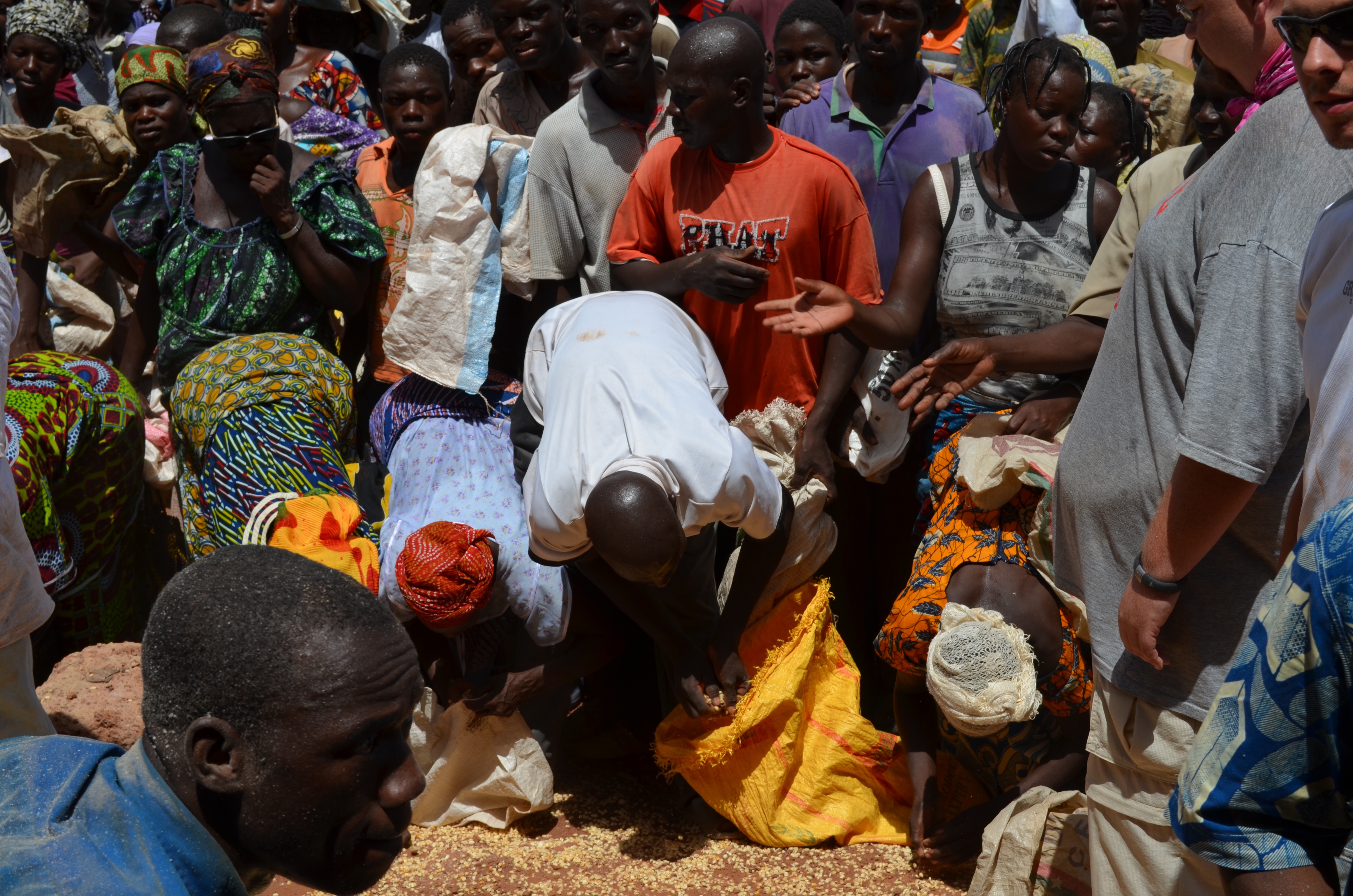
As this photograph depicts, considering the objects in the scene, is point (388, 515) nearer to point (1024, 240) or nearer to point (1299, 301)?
point (1024, 240)

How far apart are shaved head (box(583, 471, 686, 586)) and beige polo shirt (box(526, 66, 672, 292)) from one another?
133 cm

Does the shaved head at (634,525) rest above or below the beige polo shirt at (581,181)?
below

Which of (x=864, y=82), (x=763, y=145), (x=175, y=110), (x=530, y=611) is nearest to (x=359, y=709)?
(x=530, y=611)

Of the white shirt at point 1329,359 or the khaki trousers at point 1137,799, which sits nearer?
the white shirt at point 1329,359

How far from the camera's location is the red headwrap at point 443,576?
3523 millimetres

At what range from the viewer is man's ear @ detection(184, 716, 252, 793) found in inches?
59.4

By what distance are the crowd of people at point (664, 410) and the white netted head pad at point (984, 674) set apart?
12 mm

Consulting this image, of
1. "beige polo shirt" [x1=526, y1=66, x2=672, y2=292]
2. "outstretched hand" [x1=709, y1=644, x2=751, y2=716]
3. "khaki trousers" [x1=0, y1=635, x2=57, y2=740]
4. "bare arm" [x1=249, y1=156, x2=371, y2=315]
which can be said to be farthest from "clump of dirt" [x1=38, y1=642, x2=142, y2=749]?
"beige polo shirt" [x1=526, y1=66, x2=672, y2=292]

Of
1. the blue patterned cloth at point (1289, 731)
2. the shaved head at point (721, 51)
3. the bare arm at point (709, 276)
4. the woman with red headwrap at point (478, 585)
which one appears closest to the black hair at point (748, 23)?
the shaved head at point (721, 51)

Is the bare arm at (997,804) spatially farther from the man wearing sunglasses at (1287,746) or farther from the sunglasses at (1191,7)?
the man wearing sunglasses at (1287,746)

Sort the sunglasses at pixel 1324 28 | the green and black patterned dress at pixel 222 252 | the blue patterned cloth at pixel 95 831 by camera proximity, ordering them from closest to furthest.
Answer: the blue patterned cloth at pixel 95 831 → the sunglasses at pixel 1324 28 → the green and black patterned dress at pixel 222 252

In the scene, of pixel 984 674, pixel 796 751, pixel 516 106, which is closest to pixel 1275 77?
pixel 984 674

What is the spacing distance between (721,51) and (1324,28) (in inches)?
89.0

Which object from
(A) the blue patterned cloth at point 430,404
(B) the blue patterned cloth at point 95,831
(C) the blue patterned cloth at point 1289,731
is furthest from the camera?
(A) the blue patterned cloth at point 430,404
